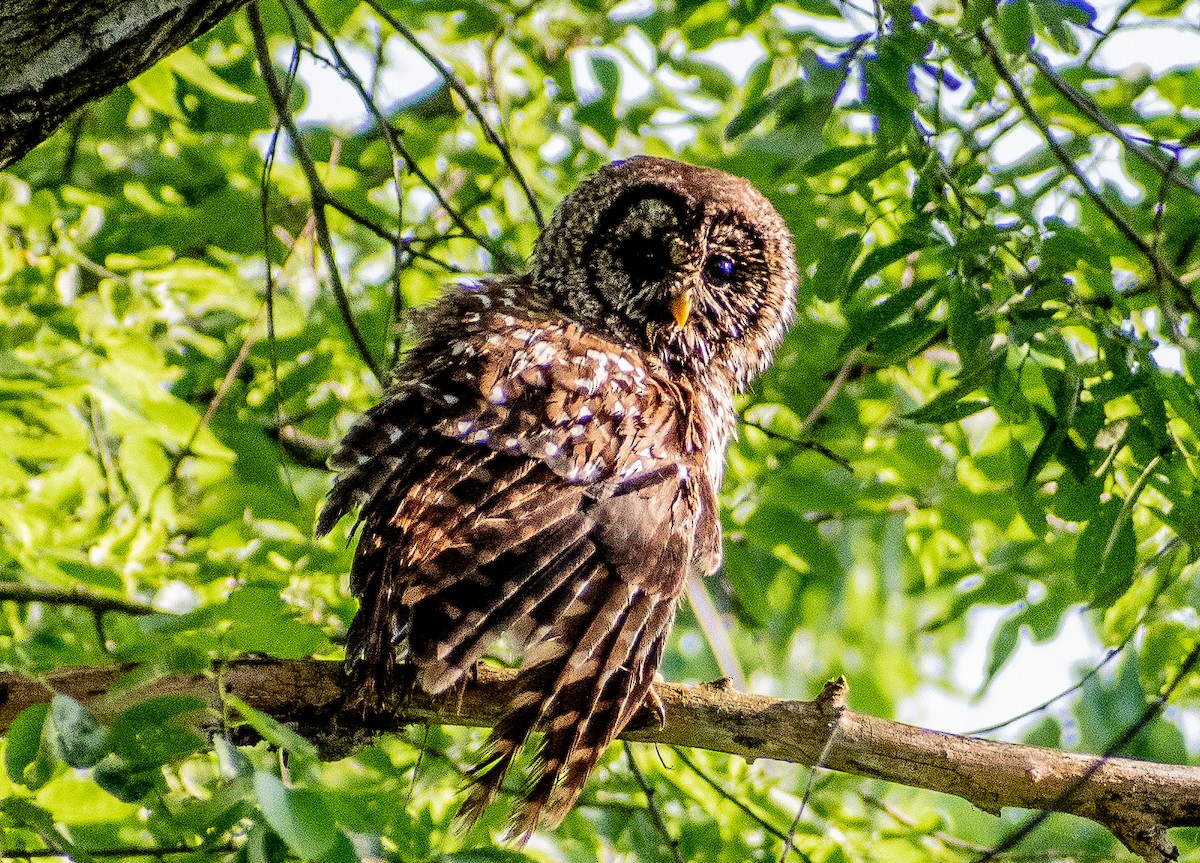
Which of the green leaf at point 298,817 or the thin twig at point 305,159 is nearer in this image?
the green leaf at point 298,817

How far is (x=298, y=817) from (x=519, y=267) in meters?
2.79

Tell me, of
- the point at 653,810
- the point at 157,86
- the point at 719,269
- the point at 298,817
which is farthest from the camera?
the point at 719,269

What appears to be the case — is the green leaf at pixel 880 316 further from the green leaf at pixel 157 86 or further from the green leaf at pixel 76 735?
the green leaf at pixel 157 86

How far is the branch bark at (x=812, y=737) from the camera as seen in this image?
7.64 feet

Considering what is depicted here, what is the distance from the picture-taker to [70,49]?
187 cm

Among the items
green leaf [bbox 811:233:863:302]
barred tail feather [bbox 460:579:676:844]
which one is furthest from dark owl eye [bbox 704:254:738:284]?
barred tail feather [bbox 460:579:676:844]

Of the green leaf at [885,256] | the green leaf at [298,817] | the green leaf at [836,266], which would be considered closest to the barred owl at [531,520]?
the green leaf at [836,266]

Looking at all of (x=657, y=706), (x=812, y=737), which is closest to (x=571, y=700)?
(x=657, y=706)

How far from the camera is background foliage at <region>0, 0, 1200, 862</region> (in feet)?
7.86

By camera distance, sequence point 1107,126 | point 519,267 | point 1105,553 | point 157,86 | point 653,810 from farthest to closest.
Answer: point 519,267, point 157,86, point 653,810, point 1107,126, point 1105,553

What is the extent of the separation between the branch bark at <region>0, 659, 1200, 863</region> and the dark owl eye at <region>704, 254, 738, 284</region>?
1.38 metres

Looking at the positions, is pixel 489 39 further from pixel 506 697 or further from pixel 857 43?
pixel 506 697

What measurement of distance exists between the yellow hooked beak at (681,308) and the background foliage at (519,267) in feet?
1.25

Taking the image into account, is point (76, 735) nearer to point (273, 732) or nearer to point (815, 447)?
point (273, 732)
